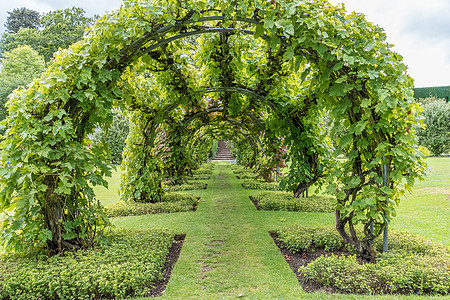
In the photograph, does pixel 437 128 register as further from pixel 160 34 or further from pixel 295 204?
pixel 160 34

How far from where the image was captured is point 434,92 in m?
33.2

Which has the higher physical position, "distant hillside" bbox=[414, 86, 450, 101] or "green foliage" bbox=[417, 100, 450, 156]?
"distant hillside" bbox=[414, 86, 450, 101]

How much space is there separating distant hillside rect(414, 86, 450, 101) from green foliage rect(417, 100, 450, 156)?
13.0 meters

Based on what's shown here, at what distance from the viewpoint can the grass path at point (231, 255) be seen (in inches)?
99.3

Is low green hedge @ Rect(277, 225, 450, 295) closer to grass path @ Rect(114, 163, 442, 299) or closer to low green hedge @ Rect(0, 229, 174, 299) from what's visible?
grass path @ Rect(114, 163, 442, 299)

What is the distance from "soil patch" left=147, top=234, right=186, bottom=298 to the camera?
2575 mm

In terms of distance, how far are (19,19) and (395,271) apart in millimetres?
56759

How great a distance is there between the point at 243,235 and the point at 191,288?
1755 mm

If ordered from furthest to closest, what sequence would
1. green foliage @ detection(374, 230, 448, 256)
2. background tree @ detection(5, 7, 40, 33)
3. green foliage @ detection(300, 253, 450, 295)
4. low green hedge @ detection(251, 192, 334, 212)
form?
background tree @ detection(5, 7, 40, 33)
low green hedge @ detection(251, 192, 334, 212)
green foliage @ detection(374, 230, 448, 256)
green foliage @ detection(300, 253, 450, 295)

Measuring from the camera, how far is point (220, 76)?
564 centimetres

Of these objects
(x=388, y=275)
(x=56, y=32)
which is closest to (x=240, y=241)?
(x=388, y=275)

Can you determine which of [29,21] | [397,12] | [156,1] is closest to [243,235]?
[156,1]

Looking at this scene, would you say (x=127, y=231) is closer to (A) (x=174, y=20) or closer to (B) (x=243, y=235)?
(B) (x=243, y=235)

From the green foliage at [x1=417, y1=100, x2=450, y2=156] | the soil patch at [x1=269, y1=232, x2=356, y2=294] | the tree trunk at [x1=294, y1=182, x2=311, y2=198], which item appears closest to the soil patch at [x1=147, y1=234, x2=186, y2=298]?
the soil patch at [x1=269, y1=232, x2=356, y2=294]
